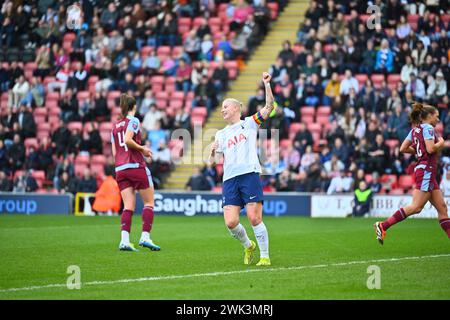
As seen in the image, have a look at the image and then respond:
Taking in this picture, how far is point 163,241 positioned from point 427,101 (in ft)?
41.9

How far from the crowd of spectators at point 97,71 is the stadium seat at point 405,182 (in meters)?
7.38

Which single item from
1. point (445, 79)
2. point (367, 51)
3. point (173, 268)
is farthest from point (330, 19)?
point (173, 268)

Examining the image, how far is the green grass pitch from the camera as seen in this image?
1000 cm

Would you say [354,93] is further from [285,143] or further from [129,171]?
[129,171]

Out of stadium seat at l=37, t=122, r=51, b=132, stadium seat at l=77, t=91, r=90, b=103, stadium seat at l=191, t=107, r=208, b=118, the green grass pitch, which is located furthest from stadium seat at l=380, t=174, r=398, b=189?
stadium seat at l=37, t=122, r=51, b=132

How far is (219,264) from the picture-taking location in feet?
42.3

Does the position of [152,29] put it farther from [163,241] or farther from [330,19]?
[163,241]

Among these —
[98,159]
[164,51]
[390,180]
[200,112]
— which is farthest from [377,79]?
[98,159]

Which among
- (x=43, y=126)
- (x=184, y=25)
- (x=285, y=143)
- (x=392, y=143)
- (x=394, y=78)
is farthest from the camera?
(x=184, y=25)

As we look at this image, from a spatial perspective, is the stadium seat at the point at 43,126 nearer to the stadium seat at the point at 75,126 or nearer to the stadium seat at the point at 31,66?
the stadium seat at the point at 75,126

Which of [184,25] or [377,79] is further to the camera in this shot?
[184,25]

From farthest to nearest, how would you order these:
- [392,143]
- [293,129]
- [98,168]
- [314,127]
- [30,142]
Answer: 1. [30,142]
2. [98,168]
3. [293,129]
4. [314,127]
5. [392,143]

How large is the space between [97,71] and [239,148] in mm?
21399
